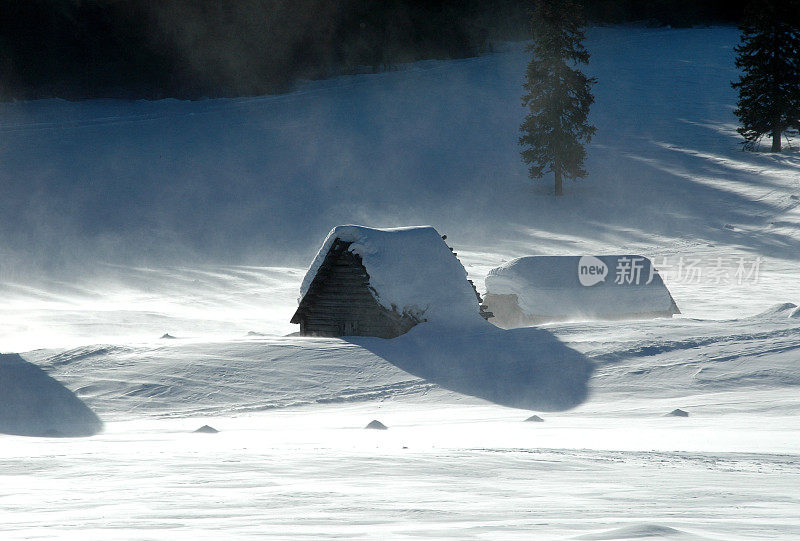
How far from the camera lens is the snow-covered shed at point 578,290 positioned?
2453cm

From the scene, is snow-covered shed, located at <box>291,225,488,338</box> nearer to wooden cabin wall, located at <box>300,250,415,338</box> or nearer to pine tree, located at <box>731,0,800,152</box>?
wooden cabin wall, located at <box>300,250,415,338</box>

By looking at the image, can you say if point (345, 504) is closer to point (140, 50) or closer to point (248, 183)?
point (248, 183)

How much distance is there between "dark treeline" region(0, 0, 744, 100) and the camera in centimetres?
5809

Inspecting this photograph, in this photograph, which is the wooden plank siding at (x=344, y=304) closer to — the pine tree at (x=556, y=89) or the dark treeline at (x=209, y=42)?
the pine tree at (x=556, y=89)

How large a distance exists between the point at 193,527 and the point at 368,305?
1432 cm

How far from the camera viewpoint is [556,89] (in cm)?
4816

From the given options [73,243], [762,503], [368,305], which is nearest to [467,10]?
[73,243]

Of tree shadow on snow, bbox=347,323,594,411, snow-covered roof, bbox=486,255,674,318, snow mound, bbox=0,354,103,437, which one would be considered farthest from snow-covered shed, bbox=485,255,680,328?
snow mound, bbox=0,354,103,437

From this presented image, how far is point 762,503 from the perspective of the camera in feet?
23.5

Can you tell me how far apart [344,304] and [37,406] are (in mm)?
7313

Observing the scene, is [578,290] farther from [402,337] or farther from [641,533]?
[641,533]

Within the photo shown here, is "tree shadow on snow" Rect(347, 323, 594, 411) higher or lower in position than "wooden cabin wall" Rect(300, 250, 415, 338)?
lower

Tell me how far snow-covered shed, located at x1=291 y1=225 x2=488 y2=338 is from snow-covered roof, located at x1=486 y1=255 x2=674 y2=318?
4.09 meters

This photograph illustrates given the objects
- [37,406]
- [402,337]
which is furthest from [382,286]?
[37,406]
